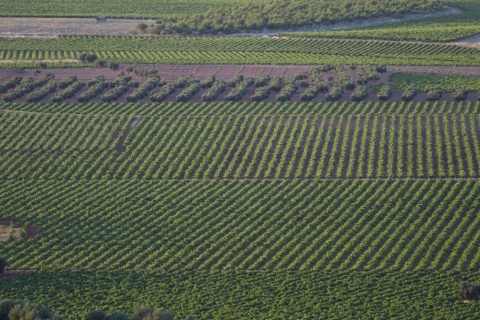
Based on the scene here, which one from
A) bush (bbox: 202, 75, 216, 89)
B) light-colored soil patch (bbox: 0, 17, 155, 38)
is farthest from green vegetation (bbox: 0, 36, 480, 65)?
bush (bbox: 202, 75, 216, 89)

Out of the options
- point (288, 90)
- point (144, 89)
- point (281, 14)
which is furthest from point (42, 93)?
point (281, 14)

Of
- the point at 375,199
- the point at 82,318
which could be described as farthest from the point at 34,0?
the point at 82,318

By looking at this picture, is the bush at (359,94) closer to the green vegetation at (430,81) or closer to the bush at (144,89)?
the green vegetation at (430,81)

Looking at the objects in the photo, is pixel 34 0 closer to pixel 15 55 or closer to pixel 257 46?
pixel 15 55

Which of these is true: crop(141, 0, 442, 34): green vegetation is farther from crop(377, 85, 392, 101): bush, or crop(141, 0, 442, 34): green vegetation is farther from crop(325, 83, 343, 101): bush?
crop(377, 85, 392, 101): bush

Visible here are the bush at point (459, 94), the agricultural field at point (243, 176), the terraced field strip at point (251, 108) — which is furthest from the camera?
the bush at point (459, 94)

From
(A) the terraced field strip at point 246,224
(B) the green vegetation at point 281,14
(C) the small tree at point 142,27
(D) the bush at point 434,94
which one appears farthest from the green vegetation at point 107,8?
(A) the terraced field strip at point 246,224

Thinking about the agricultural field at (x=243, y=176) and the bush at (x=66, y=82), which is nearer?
the agricultural field at (x=243, y=176)

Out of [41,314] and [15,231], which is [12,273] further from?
[41,314]
